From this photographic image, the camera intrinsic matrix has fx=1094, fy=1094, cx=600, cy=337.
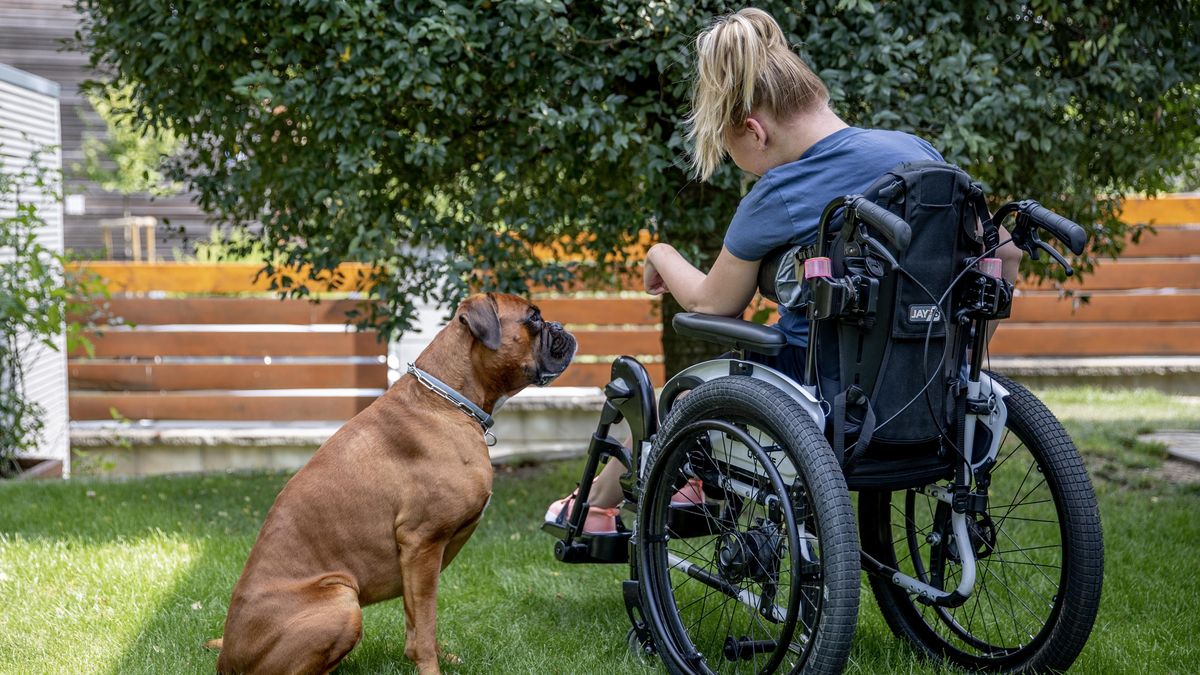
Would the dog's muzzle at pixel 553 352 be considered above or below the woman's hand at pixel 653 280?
below

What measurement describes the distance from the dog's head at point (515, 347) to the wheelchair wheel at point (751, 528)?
60 centimetres

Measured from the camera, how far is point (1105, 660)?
300 centimetres

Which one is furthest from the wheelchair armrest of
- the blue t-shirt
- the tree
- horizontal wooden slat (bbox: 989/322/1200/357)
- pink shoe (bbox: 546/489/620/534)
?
horizontal wooden slat (bbox: 989/322/1200/357)

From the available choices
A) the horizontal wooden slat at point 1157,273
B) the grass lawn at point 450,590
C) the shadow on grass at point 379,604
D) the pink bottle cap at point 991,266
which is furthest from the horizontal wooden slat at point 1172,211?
the pink bottle cap at point 991,266

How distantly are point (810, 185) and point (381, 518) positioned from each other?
1.45 meters

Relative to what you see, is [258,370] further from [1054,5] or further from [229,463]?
[1054,5]

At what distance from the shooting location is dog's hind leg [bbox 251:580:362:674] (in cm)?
273

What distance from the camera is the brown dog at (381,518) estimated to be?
278 centimetres

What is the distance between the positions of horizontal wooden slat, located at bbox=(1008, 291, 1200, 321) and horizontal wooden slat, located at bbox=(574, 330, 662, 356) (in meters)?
3.09

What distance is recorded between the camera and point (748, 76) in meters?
2.67

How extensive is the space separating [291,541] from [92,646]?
3.04 ft

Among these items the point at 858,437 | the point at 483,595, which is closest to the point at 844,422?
the point at 858,437

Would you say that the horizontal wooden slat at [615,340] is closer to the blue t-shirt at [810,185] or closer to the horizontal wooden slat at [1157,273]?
the horizontal wooden slat at [1157,273]

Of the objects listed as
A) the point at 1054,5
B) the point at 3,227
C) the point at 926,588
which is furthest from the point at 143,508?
the point at 1054,5
